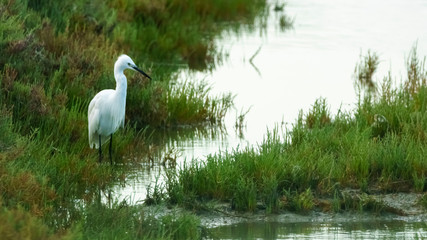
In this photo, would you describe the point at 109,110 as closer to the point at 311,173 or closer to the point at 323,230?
the point at 311,173

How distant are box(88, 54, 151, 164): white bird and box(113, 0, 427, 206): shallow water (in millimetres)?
606

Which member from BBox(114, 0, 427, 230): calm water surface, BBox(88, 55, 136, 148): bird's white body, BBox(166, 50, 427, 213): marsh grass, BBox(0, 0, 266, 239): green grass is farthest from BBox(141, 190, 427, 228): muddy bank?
BBox(88, 55, 136, 148): bird's white body

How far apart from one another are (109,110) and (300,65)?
22.6 ft

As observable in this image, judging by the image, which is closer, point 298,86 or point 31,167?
point 31,167

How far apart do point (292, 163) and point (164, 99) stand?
3.54 m

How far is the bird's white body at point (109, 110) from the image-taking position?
30.0 feet

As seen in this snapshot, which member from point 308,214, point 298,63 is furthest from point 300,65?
point 308,214

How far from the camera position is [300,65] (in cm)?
1551

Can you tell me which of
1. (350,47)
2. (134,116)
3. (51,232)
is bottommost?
(51,232)

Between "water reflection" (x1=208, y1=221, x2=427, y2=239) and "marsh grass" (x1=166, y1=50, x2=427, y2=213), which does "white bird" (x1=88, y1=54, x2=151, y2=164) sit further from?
"water reflection" (x1=208, y1=221, x2=427, y2=239)

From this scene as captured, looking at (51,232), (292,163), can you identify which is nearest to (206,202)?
(292,163)

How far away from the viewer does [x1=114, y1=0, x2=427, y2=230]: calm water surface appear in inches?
400

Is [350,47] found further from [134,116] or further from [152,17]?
[134,116]

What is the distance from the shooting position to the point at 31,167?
7.25 meters
